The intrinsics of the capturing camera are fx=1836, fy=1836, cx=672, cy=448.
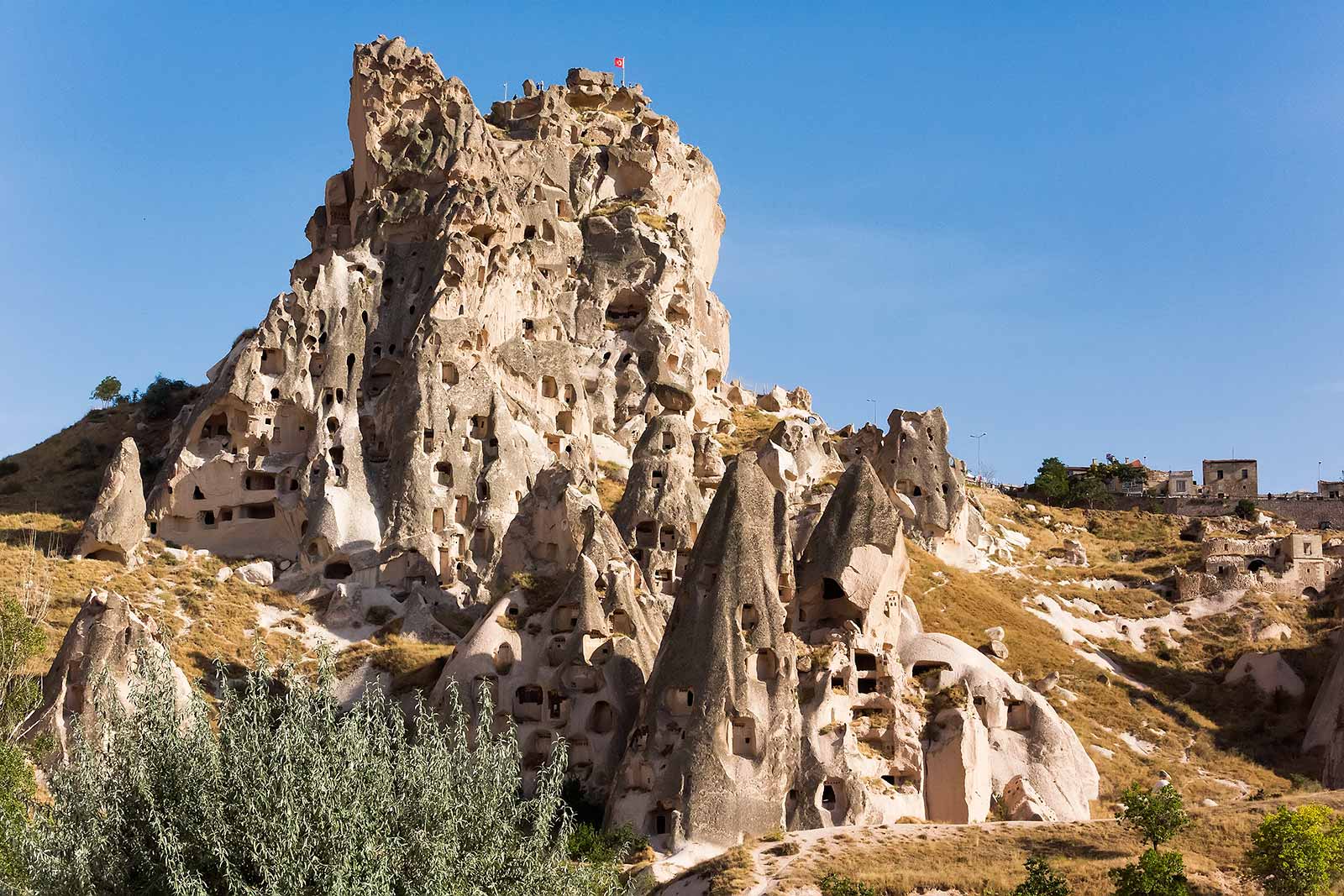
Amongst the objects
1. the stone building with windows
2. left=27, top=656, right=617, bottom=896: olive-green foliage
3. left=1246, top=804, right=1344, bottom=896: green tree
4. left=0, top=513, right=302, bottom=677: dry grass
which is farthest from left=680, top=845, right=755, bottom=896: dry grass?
the stone building with windows

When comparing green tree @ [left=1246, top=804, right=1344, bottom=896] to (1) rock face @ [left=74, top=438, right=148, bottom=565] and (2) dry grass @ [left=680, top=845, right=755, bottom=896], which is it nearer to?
(2) dry grass @ [left=680, top=845, right=755, bottom=896]

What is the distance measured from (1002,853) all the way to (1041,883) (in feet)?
12.2

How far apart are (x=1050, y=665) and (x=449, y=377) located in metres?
26.1

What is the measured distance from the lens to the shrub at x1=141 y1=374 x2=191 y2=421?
89375 millimetres

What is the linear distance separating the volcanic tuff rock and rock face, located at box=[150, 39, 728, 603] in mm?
142

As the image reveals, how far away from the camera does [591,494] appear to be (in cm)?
6600

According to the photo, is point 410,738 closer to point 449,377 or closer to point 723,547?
point 723,547

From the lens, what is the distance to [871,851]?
1781 inches

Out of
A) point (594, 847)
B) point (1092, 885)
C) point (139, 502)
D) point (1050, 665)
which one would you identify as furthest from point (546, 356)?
point (1092, 885)

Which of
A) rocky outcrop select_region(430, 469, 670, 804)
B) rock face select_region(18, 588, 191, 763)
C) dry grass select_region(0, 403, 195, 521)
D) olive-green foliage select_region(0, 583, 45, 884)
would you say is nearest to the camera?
olive-green foliage select_region(0, 583, 45, 884)

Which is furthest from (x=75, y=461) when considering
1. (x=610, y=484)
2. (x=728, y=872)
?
(x=728, y=872)

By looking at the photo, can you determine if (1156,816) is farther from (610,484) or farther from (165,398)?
(165,398)

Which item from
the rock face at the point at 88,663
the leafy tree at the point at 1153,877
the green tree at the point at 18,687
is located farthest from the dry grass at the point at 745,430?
the leafy tree at the point at 1153,877

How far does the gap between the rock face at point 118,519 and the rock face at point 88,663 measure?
14.2 meters
